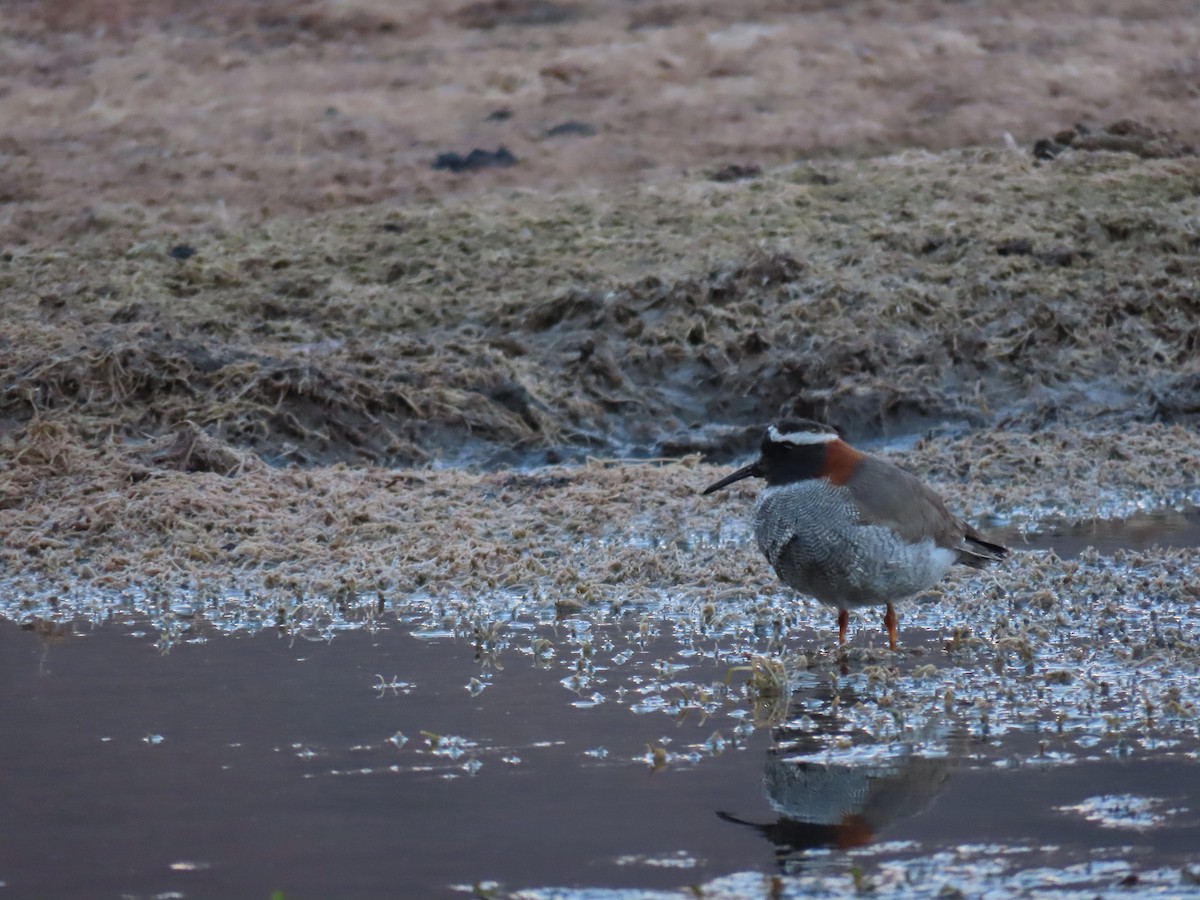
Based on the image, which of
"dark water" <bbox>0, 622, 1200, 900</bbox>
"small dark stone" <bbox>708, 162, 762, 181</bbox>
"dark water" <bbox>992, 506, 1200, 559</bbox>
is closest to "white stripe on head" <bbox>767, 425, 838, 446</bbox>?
"dark water" <bbox>0, 622, 1200, 900</bbox>

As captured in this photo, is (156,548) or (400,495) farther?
(400,495)

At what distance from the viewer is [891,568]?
7.21m

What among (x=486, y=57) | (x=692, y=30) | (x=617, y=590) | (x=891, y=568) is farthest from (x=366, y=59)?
(x=891, y=568)

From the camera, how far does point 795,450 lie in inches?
296

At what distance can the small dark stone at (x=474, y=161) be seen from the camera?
55.0ft

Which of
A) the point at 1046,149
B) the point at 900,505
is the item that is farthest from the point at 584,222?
the point at 900,505

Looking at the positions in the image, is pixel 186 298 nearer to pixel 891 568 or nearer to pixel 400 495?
pixel 400 495

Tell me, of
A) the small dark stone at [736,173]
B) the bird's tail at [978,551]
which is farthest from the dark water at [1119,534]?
the small dark stone at [736,173]

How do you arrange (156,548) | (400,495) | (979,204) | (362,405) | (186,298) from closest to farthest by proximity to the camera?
(156,548) → (400,495) → (362,405) → (186,298) → (979,204)

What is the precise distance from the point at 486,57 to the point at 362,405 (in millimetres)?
9068

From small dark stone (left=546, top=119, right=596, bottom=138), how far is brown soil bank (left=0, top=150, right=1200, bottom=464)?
203cm

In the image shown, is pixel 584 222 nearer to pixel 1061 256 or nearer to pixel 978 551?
pixel 1061 256

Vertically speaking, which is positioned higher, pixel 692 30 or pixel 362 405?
pixel 692 30

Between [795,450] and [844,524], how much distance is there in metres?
0.46
